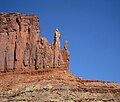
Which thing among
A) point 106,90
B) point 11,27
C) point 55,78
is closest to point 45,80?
point 55,78

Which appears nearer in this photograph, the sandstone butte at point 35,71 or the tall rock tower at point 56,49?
the sandstone butte at point 35,71

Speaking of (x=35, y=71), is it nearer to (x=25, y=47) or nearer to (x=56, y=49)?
(x=56, y=49)

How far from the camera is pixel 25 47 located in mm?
78750

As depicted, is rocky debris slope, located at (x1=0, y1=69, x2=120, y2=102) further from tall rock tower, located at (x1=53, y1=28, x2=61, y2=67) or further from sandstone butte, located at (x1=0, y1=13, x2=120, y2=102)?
tall rock tower, located at (x1=53, y1=28, x2=61, y2=67)

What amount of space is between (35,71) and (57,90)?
28.6 ft

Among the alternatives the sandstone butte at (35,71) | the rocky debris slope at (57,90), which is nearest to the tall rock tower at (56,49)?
the sandstone butte at (35,71)

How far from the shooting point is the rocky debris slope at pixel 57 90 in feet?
221

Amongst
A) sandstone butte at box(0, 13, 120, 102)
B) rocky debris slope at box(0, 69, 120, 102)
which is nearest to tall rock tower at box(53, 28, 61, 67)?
sandstone butte at box(0, 13, 120, 102)

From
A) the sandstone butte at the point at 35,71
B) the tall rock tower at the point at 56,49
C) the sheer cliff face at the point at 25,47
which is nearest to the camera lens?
the sandstone butte at the point at 35,71

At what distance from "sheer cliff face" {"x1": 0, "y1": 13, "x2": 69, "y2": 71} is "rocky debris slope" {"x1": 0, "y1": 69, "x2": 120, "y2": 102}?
5001 mm

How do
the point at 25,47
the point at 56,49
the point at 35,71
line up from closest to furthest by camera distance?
the point at 35,71 < the point at 56,49 < the point at 25,47

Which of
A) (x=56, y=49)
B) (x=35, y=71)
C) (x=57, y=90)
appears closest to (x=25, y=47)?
(x=56, y=49)

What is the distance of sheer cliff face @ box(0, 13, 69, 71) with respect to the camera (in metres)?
77.3

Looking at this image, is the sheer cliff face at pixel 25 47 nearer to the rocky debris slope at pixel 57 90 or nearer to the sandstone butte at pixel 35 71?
the sandstone butte at pixel 35 71
